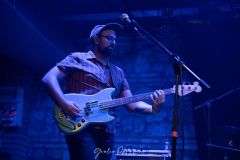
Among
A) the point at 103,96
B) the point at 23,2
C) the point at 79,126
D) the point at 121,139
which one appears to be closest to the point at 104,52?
the point at 103,96

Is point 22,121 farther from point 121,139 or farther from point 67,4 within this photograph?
point 67,4

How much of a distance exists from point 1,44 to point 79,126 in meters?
3.45

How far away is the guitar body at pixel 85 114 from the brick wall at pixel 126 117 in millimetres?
3327

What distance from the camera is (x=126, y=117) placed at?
22.1 ft

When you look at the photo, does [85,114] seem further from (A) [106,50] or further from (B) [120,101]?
(A) [106,50]

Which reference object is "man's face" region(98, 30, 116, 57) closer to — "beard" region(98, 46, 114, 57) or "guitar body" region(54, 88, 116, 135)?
"beard" region(98, 46, 114, 57)

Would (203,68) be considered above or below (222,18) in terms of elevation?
below

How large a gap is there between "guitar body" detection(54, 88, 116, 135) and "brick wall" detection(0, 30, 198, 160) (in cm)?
333

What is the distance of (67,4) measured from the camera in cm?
636

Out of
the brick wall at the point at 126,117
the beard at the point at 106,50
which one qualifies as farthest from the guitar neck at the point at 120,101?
the brick wall at the point at 126,117

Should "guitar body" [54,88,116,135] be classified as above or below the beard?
below

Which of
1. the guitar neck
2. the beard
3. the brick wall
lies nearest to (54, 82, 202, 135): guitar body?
the guitar neck

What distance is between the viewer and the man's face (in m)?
3.46

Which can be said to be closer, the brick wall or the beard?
the beard
